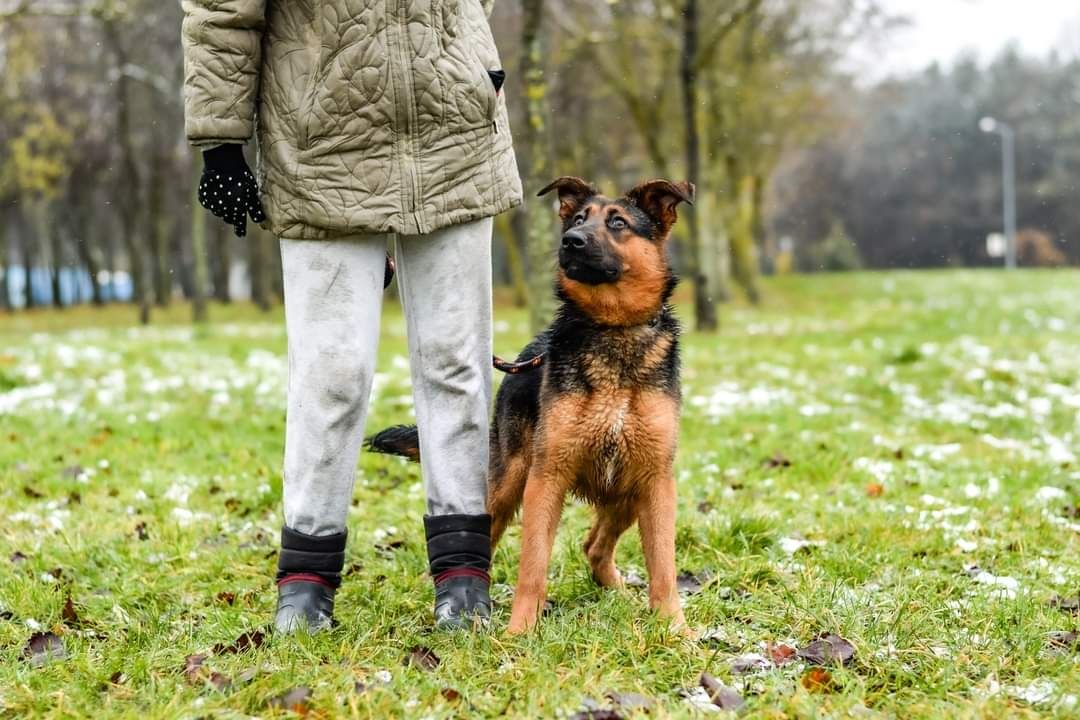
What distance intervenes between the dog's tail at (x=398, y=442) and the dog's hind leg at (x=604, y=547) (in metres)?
0.82

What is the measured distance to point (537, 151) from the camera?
11820 mm

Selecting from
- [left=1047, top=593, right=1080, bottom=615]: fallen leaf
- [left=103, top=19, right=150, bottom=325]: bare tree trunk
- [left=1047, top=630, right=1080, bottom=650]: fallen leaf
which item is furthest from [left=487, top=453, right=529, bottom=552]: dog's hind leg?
[left=103, top=19, right=150, bottom=325]: bare tree trunk

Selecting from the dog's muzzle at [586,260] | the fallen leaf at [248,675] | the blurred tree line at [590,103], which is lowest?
the fallen leaf at [248,675]

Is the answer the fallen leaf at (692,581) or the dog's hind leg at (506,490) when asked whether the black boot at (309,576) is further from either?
the fallen leaf at (692,581)

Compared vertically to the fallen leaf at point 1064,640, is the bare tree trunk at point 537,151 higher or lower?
higher

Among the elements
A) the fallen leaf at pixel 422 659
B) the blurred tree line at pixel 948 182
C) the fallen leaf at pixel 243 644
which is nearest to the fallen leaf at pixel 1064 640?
the fallen leaf at pixel 422 659

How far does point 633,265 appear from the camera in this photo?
420 cm

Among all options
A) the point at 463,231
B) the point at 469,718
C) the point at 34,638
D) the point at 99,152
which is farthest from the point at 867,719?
the point at 99,152

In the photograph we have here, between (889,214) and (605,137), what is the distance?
44.7m

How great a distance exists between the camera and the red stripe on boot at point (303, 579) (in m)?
4.15

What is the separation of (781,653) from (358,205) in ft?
6.91

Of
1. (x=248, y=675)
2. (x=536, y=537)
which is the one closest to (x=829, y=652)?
(x=536, y=537)

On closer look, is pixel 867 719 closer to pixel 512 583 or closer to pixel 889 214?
pixel 512 583

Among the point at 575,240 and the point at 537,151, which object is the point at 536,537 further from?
the point at 537,151
